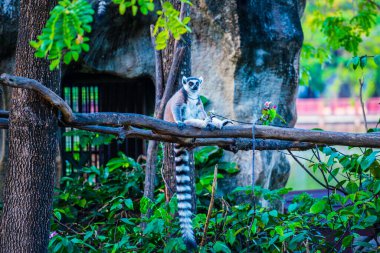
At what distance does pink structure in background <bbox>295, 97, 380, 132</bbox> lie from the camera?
27.0 m

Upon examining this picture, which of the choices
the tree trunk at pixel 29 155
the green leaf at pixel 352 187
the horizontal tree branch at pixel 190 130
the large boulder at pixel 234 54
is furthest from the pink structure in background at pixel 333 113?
the tree trunk at pixel 29 155

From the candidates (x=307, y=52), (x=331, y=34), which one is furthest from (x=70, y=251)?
(x=307, y=52)

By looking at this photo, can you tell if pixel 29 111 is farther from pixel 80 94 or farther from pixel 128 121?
pixel 80 94

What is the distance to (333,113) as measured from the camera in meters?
30.3

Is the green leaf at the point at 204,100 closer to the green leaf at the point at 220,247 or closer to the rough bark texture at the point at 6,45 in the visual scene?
the rough bark texture at the point at 6,45

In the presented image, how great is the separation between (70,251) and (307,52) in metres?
7.07

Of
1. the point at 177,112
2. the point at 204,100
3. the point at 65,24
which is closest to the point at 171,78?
the point at 177,112

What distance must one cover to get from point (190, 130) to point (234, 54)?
3666mm

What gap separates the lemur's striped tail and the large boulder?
2.51 meters

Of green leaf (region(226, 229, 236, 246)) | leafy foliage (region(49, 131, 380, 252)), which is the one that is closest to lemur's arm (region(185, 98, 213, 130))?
leafy foliage (region(49, 131, 380, 252))

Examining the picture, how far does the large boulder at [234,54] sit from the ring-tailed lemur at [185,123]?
71.7 inches

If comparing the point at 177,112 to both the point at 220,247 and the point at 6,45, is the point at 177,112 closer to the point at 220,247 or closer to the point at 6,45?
the point at 220,247

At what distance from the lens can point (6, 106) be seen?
8.10 metres

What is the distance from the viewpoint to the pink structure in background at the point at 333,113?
26969mm
